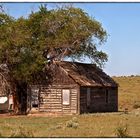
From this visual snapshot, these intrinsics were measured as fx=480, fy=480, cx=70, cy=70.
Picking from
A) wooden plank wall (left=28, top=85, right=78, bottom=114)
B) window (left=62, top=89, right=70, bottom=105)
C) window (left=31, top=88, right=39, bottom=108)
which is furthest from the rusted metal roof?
window (left=31, top=88, right=39, bottom=108)

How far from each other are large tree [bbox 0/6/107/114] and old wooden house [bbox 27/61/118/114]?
113 centimetres

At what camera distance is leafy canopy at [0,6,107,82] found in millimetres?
38688

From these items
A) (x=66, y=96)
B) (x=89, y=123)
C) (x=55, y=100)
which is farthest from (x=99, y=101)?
(x=89, y=123)

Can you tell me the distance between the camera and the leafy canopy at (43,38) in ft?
127

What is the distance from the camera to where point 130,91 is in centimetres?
7156

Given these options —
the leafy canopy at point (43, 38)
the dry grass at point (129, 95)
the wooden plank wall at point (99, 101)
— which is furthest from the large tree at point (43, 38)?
the dry grass at point (129, 95)

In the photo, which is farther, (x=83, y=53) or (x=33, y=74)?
(x=83, y=53)

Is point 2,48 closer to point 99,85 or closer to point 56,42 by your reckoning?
point 56,42

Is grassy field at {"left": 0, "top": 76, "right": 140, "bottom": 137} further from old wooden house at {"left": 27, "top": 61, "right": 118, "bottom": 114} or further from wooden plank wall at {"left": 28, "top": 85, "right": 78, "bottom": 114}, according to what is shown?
wooden plank wall at {"left": 28, "top": 85, "right": 78, "bottom": 114}

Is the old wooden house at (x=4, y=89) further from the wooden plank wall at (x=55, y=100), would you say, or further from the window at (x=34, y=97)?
the wooden plank wall at (x=55, y=100)

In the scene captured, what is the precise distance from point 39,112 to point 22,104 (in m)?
2.33

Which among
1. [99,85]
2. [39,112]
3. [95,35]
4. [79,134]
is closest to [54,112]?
[39,112]

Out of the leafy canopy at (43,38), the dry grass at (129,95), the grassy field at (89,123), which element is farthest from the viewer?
the dry grass at (129,95)

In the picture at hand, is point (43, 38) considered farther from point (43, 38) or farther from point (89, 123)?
point (89, 123)
